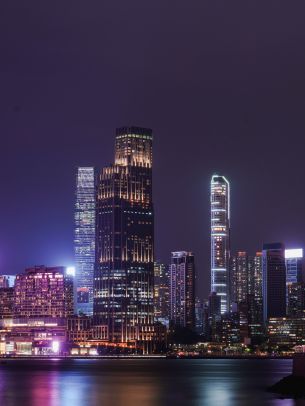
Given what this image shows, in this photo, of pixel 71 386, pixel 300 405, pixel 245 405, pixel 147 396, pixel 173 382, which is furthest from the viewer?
pixel 173 382

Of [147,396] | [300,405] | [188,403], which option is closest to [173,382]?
[147,396]

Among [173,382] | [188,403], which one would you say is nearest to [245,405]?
[188,403]

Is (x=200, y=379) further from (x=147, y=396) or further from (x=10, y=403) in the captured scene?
(x=10, y=403)

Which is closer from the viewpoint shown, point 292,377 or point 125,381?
point 292,377

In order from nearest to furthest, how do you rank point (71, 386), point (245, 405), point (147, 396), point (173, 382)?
point (245, 405), point (147, 396), point (71, 386), point (173, 382)

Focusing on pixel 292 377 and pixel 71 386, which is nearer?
pixel 292 377

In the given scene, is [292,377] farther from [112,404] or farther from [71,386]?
[71,386]

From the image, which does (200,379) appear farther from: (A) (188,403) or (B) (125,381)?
(A) (188,403)

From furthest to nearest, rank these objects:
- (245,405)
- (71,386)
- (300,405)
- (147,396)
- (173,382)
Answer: (173,382)
(71,386)
(147,396)
(245,405)
(300,405)
